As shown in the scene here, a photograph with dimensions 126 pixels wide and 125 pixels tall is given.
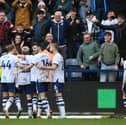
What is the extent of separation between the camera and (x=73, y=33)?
21406 millimetres

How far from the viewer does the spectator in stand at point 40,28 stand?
21.5 m

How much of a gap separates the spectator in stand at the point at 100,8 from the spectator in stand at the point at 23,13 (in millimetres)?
2261

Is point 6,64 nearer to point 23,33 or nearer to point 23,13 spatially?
point 23,33

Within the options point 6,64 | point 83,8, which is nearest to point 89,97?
point 6,64

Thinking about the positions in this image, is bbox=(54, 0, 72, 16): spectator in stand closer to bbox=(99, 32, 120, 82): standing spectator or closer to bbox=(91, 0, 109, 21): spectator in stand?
bbox=(91, 0, 109, 21): spectator in stand

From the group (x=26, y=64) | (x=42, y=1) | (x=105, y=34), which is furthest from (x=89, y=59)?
(x=42, y=1)

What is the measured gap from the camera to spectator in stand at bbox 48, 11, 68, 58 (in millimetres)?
21172

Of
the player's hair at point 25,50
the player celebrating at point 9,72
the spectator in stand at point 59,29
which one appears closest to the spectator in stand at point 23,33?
the spectator in stand at point 59,29

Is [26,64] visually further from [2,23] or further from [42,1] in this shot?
[42,1]

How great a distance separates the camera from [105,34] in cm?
2027

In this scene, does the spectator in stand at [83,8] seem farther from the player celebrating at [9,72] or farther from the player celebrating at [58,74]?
the player celebrating at [9,72]

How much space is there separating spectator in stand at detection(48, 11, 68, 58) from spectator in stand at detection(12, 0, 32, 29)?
4.82ft

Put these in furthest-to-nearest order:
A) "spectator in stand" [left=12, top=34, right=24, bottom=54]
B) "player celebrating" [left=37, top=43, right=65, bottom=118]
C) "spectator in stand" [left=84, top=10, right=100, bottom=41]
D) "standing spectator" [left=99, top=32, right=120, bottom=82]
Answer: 1. "spectator in stand" [left=84, top=10, right=100, bottom=41]
2. "spectator in stand" [left=12, top=34, right=24, bottom=54]
3. "standing spectator" [left=99, top=32, right=120, bottom=82]
4. "player celebrating" [left=37, top=43, right=65, bottom=118]
